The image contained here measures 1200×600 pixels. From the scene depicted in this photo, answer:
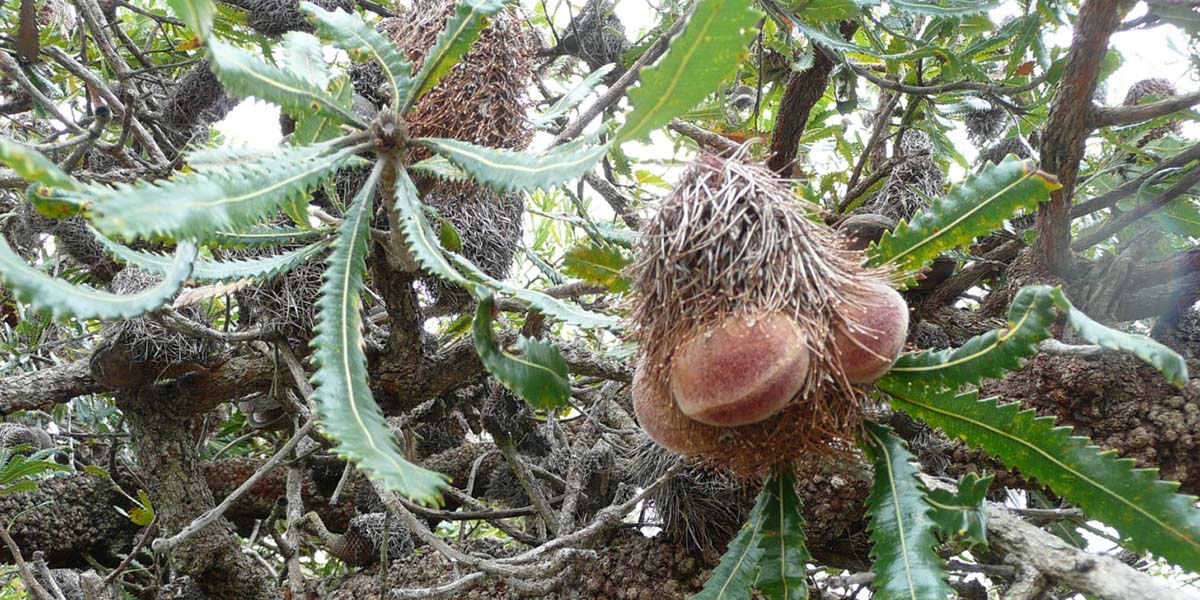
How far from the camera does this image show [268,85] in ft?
3.84

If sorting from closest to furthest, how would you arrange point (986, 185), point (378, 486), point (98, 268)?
point (986, 185) → point (378, 486) → point (98, 268)

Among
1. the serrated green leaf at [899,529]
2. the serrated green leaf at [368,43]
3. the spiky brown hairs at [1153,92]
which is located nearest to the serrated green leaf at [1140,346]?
the serrated green leaf at [899,529]

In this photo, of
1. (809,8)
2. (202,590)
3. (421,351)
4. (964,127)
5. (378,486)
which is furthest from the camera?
(964,127)

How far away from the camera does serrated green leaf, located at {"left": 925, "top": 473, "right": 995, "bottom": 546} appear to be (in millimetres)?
1079

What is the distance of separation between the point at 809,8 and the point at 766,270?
0.99 meters

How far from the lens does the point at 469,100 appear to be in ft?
5.20

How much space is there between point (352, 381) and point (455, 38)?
579mm

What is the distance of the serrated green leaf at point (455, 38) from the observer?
123 cm

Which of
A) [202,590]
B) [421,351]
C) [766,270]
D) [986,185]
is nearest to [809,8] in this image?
[986,185]

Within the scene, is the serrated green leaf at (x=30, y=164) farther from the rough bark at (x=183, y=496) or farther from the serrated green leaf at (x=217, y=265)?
the rough bark at (x=183, y=496)

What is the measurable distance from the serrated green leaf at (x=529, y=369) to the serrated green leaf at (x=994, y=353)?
0.54 metres

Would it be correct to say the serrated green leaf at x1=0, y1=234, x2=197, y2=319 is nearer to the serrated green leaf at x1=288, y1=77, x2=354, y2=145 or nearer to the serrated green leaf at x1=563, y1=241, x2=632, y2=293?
the serrated green leaf at x1=288, y1=77, x2=354, y2=145

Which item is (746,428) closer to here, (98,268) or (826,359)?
(826,359)

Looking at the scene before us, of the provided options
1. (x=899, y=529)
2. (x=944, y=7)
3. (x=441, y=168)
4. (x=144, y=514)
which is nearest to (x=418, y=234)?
(x=441, y=168)
